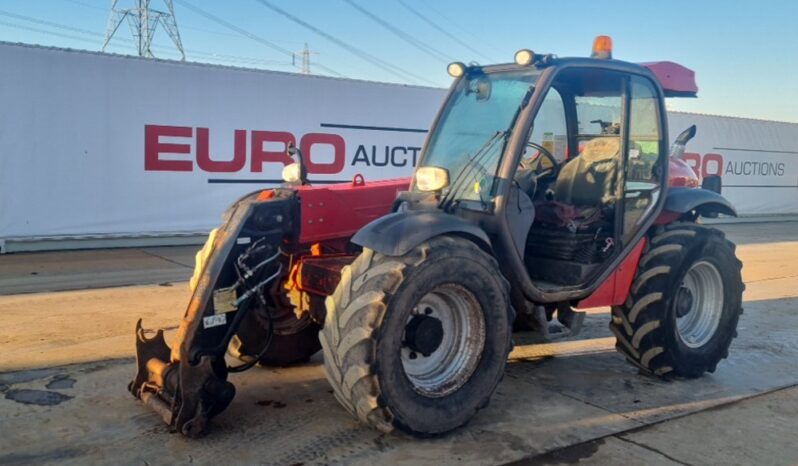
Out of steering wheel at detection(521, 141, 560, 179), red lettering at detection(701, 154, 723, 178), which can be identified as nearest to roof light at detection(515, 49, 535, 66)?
steering wheel at detection(521, 141, 560, 179)

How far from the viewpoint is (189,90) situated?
454 inches

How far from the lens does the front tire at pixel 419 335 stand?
3.80m

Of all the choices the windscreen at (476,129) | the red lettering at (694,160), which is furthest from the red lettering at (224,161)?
the red lettering at (694,160)

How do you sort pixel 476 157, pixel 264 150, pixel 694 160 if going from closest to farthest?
pixel 476 157 → pixel 264 150 → pixel 694 160

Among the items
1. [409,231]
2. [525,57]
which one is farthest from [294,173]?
[525,57]

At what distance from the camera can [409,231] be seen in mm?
3961

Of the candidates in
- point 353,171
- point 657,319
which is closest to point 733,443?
point 657,319

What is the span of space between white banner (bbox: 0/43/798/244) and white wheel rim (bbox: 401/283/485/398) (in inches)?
324

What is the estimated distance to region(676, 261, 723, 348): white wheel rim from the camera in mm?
5652

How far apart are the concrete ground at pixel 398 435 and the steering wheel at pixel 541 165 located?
1488 mm

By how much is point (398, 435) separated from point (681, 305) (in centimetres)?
260

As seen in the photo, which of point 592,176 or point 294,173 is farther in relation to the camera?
point 592,176

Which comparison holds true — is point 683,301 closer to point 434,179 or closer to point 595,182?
point 595,182

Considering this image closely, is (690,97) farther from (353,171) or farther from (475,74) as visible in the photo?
(353,171)
